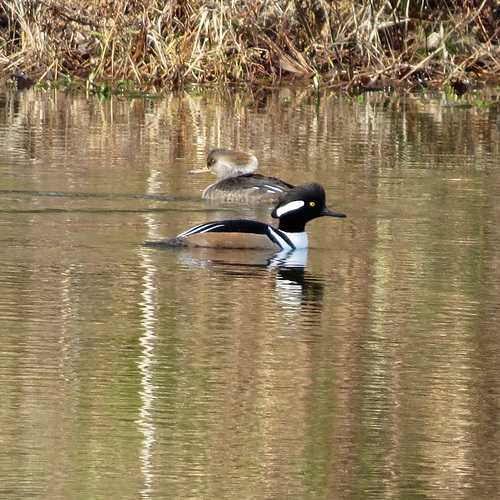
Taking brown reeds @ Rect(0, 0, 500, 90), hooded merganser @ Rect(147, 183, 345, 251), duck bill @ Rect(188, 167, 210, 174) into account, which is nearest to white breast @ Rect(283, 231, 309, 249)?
hooded merganser @ Rect(147, 183, 345, 251)

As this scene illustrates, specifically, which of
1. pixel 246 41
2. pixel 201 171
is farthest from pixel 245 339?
pixel 246 41

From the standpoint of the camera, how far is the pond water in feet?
13.8

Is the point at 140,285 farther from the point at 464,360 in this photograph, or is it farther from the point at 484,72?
the point at 484,72

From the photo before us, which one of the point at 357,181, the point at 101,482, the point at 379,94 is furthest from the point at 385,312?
the point at 379,94

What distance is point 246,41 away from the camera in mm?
22078

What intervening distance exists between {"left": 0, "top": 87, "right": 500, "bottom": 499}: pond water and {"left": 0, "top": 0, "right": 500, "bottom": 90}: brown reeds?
9073 millimetres

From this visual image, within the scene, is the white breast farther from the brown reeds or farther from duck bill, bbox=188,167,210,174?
the brown reeds

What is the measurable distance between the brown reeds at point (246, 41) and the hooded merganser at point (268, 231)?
12.7m

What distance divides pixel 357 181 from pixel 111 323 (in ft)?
18.9

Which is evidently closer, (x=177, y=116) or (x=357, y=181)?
(x=357, y=181)

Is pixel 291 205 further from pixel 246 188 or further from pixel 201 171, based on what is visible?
pixel 201 171

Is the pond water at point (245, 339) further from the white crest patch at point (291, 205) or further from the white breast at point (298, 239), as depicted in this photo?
the white crest patch at point (291, 205)

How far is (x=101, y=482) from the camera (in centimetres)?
399

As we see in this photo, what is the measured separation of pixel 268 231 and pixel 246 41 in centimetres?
1407
